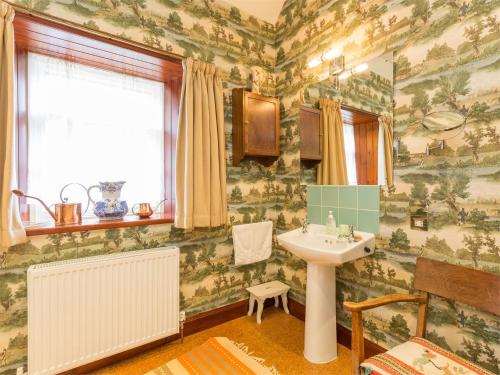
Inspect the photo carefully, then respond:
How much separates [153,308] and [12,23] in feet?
6.23

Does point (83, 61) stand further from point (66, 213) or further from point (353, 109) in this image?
point (353, 109)

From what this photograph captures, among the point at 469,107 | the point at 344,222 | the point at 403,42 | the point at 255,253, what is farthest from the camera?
the point at 255,253

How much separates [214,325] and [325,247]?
3.95ft

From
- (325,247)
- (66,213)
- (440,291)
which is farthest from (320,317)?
(66,213)

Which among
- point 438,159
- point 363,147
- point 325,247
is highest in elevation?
point 363,147

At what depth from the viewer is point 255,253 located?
236 centimetres

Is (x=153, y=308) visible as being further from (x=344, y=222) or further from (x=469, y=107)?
(x=469, y=107)

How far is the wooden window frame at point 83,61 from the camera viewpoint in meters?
1.56

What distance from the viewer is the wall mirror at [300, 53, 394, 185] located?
169cm

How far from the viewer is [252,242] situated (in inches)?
92.4

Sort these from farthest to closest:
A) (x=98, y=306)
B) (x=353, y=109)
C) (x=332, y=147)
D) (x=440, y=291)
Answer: (x=332, y=147), (x=353, y=109), (x=98, y=306), (x=440, y=291)

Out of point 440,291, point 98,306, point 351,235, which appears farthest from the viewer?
point 351,235

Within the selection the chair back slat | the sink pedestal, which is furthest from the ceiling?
the chair back slat

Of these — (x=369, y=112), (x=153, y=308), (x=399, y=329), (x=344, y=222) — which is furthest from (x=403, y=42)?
(x=153, y=308)
